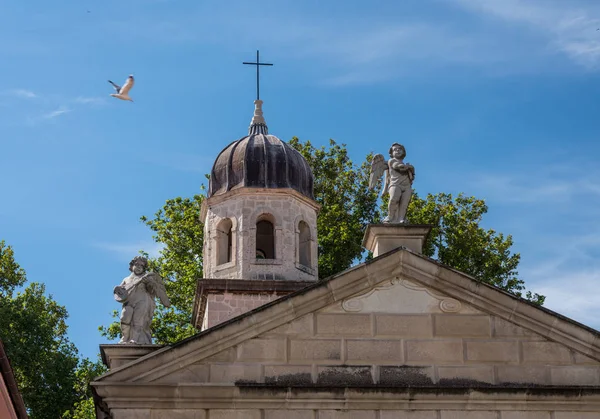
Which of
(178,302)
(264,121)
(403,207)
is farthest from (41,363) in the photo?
(403,207)

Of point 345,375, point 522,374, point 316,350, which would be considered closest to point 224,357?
point 316,350

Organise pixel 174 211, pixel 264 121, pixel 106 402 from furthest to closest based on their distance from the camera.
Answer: pixel 174 211 → pixel 264 121 → pixel 106 402

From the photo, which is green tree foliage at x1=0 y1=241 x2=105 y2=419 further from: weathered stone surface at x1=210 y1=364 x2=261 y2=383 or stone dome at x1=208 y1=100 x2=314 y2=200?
weathered stone surface at x1=210 y1=364 x2=261 y2=383

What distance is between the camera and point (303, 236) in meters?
32.1

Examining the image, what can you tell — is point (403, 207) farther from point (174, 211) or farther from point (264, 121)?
point (174, 211)

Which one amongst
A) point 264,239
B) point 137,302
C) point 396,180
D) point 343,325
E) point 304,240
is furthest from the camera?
point 264,239

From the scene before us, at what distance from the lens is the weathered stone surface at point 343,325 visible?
880 inches

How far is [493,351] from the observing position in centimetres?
2230

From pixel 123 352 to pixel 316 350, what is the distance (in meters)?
3.15

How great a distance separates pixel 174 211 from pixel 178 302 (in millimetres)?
4287

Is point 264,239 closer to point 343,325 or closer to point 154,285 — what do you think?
point 154,285

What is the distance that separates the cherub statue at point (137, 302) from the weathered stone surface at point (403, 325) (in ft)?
11.7

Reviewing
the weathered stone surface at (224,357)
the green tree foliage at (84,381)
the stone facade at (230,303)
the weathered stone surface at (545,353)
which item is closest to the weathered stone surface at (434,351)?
the weathered stone surface at (545,353)

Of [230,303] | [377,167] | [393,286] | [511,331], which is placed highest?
[377,167]
